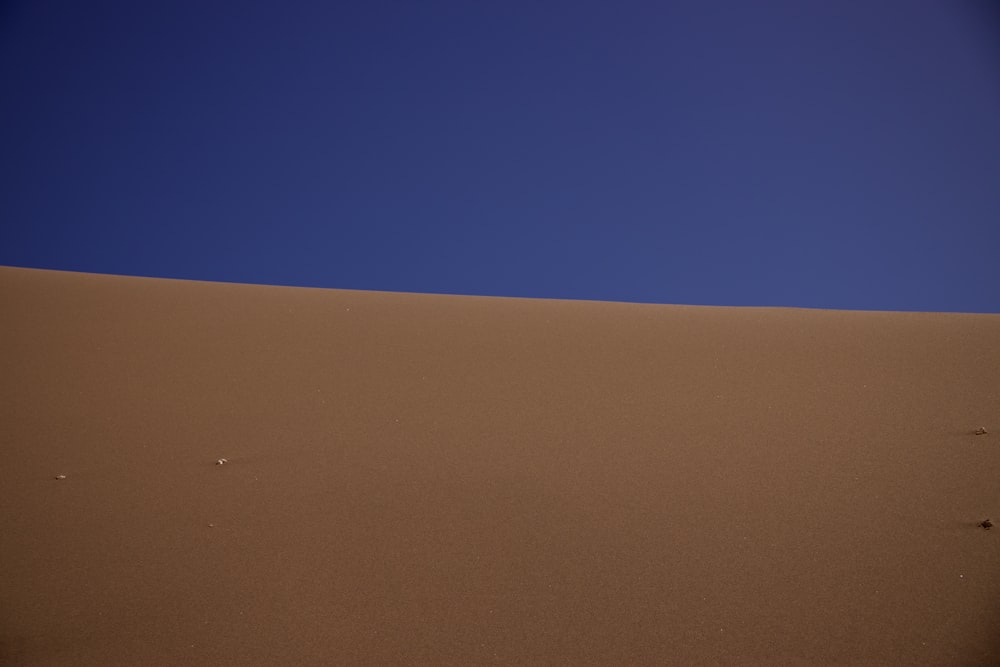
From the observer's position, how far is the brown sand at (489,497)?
125 inches

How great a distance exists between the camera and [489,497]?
14.4ft

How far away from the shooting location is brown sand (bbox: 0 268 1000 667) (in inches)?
125

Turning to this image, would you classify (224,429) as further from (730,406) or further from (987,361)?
(987,361)

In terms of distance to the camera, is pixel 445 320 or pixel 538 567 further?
pixel 445 320

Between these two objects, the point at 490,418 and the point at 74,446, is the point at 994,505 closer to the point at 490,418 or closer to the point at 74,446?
the point at 490,418

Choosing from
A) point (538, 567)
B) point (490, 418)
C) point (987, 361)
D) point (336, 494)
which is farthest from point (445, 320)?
point (987, 361)

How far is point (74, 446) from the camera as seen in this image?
4.95 meters

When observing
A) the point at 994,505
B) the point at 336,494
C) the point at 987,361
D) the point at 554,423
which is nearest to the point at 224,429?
the point at 336,494

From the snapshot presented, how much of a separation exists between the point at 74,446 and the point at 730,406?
5.08 meters

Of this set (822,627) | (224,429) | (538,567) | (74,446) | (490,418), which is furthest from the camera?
(490,418)

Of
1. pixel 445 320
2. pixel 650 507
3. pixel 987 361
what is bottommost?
pixel 650 507

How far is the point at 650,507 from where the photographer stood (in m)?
4.26

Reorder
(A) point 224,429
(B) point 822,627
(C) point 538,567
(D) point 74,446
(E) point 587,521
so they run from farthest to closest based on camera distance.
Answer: (A) point 224,429
(D) point 74,446
(E) point 587,521
(C) point 538,567
(B) point 822,627

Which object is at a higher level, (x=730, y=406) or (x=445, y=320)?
(x=445, y=320)
